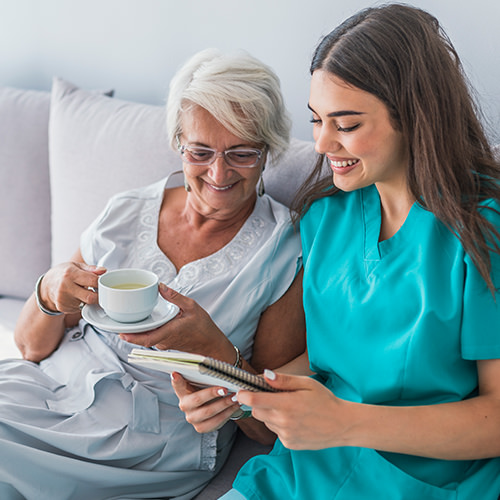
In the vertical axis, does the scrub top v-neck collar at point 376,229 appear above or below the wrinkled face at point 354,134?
below

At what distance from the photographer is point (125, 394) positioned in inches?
57.2

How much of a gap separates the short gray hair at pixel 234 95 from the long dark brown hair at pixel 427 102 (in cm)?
30

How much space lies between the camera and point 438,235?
117cm

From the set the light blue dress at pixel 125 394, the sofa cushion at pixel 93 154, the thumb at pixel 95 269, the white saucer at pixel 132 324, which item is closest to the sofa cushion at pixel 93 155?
the sofa cushion at pixel 93 154

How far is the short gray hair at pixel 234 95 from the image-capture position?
56.1 inches

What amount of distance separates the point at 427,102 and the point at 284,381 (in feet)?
1.79

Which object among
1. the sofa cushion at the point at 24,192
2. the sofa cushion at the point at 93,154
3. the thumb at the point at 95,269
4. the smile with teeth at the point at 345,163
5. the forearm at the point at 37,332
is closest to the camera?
the smile with teeth at the point at 345,163

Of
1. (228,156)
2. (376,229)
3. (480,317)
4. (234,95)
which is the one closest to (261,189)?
(228,156)

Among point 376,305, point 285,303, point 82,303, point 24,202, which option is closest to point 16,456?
point 82,303

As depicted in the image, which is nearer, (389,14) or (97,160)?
(389,14)

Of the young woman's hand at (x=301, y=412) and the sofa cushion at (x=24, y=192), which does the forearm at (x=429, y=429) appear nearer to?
the young woman's hand at (x=301, y=412)

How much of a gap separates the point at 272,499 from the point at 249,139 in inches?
30.8

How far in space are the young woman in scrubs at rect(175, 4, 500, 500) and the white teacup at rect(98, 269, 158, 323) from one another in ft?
0.58

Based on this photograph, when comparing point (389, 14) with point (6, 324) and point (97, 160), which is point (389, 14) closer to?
point (97, 160)
